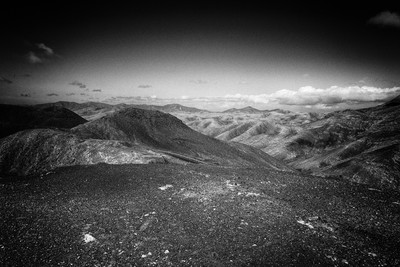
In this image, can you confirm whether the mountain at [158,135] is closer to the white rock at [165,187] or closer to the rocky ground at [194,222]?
the white rock at [165,187]

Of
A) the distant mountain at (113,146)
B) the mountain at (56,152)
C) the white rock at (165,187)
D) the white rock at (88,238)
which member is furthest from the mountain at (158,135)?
the white rock at (88,238)

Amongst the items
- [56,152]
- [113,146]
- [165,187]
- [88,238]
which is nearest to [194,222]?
[88,238]

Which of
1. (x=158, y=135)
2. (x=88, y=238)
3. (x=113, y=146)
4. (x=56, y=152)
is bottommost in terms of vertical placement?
(x=158, y=135)

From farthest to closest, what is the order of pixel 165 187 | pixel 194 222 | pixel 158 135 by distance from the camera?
→ pixel 158 135
pixel 165 187
pixel 194 222

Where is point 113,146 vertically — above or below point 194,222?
below

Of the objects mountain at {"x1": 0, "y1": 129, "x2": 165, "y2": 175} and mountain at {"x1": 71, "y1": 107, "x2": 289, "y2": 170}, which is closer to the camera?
mountain at {"x1": 0, "y1": 129, "x2": 165, "y2": 175}

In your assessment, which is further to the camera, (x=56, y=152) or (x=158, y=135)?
(x=158, y=135)

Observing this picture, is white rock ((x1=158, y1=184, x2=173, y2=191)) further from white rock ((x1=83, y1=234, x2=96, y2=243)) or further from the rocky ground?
white rock ((x1=83, y1=234, x2=96, y2=243))

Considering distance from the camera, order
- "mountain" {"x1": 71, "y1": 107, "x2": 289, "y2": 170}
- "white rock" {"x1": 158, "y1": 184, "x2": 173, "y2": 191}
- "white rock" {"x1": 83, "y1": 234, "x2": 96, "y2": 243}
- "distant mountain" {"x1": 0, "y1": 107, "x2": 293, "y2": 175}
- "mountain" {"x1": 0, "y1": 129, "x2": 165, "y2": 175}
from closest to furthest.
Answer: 1. "white rock" {"x1": 83, "y1": 234, "x2": 96, "y2": 243}
2. "white rock" {"x1": 158, "y1": 184, "x2": 173, "y2": 191}
3. "mountain" {"x1": 0, "y1": 129, "x2": 165, "y2": 175}
4. "distant mountain" {"x1": 0, "y1": 107, "x2": 293, "y2": 175}
5. "mountain" {"x1": 71, "y1": 107, "x2": 289, "y2": 170}

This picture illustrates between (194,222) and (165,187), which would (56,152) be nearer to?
(165,187)

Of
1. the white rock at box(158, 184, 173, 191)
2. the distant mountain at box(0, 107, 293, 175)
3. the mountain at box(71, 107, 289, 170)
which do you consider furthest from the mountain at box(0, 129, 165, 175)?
the mountain at box(71, 107, 289, 170)
